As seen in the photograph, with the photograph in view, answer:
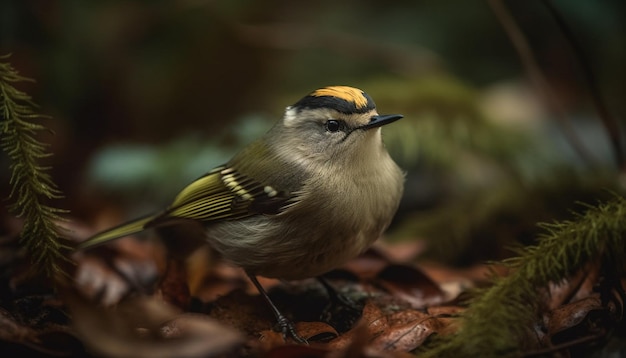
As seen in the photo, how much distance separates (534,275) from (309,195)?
0.98 m

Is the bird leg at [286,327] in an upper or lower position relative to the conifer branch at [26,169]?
lower

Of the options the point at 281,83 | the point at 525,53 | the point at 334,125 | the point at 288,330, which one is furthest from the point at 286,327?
the point at 281,83

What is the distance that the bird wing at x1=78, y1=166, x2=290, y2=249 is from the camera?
3068mm

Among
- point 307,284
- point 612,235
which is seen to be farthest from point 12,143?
point 612,235

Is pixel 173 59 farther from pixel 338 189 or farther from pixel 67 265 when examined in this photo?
pixel 338 189

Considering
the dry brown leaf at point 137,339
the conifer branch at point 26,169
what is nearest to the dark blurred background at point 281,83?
the conifer branch at point 26,169

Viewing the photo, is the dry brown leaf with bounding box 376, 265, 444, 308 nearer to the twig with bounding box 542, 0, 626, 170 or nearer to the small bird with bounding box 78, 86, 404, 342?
the small bird with bounding box 78, 86, 404, 342

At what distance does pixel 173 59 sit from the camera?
6.69 meters

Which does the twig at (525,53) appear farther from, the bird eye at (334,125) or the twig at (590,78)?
the bird eye at (334,125)

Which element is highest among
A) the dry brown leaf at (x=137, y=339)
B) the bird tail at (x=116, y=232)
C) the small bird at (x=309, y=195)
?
the small bird at (x=309, y=195)

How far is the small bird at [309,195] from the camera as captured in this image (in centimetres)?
291

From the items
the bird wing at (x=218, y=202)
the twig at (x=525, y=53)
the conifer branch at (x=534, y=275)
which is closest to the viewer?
the conifer branch at (x=534, y=275)

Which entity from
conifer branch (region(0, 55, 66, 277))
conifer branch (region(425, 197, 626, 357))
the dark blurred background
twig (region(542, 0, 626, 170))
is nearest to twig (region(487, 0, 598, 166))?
the dark blurred background

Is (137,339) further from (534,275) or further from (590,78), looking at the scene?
(590,78)
